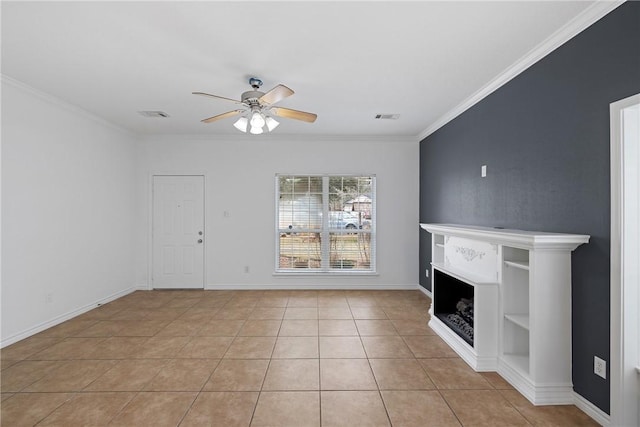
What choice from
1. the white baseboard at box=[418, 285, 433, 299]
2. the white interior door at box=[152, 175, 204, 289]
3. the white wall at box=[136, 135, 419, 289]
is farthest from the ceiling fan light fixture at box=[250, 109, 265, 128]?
the white baseboard at box=[418, 285, 433, 299]

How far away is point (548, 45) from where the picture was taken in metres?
2.40

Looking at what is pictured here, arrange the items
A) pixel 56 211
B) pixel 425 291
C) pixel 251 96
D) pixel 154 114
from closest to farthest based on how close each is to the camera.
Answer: pixel 251 96
pixel 56 211
pixel 154 114
pixel 425 291

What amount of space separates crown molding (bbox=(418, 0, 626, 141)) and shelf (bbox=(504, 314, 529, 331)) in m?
2.16

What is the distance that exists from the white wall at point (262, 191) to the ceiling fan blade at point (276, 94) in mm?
2613

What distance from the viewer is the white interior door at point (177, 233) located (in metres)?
5.41

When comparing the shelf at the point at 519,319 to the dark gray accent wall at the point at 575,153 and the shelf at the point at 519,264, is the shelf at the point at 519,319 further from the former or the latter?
the shelf at the point at 519,264

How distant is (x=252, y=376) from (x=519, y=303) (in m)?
2.38

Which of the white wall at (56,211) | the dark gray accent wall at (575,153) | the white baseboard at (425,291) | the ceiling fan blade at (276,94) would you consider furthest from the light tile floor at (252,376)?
the ceiling fan blade at (276,94)

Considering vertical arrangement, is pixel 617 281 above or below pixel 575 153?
below

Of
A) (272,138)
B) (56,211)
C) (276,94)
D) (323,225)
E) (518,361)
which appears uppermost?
(272,138)

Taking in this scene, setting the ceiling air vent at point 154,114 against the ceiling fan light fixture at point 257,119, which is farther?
the ceiling air vent at point 154,114

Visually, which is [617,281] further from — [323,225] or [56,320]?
[56,320]

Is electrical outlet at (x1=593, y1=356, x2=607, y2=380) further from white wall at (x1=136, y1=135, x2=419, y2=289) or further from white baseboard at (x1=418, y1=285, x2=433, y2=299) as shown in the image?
white wall at (x1=136, y1=135, x2=419, y2=289)

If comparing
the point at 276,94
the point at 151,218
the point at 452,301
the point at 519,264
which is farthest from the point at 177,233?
the point at 519,264
